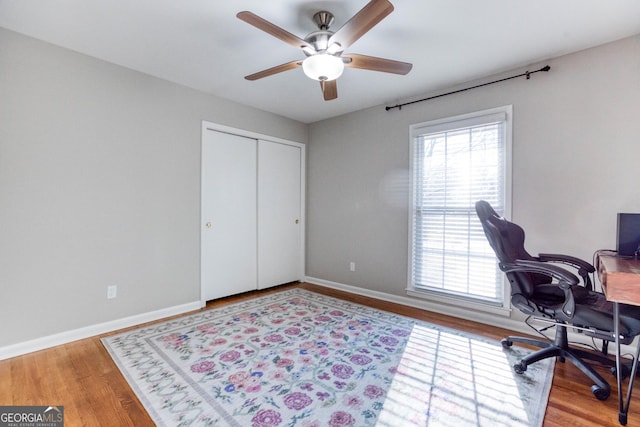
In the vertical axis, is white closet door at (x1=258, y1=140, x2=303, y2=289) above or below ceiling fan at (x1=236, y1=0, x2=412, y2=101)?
below

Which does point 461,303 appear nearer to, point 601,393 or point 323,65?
point 601,393

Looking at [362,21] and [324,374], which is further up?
[362,21]

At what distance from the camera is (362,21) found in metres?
1.69

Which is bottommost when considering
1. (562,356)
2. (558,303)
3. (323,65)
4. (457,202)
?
(562,356)

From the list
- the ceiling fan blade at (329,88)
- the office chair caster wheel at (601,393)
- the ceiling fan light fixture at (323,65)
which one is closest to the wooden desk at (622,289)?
the office chair caster wheel at (601,393)

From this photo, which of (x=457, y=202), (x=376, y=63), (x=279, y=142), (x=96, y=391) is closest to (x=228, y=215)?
(x=279, y=142)

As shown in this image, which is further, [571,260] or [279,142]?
[279,142]

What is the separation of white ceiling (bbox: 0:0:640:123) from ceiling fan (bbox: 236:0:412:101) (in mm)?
148

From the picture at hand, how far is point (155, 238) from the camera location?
3.01 m

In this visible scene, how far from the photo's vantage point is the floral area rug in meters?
1.60

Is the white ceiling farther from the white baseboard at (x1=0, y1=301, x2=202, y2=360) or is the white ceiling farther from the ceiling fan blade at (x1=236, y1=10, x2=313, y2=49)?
the white baseboard at (x1=0, y1=301, x2=202, y2=360)

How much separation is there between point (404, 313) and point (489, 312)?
81 cm

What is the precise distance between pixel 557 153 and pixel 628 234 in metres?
0.82

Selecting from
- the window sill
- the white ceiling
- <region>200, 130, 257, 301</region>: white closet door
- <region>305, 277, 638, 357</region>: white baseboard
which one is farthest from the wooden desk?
<region>200, 130, 257, 301</region>: white closet door
